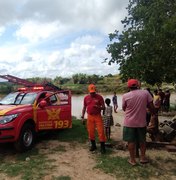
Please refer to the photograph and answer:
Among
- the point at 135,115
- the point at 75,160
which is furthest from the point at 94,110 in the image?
the point at 135,115

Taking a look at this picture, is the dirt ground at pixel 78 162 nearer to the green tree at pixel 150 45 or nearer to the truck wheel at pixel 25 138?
the truck wheel at pixel 25 138

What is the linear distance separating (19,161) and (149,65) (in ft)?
25.1

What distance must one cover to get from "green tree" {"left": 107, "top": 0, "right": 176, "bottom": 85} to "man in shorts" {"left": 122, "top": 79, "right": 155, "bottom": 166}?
3.81m

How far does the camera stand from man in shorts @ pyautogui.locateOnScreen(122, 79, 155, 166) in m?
6.92

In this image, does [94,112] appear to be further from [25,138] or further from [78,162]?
[25,138]

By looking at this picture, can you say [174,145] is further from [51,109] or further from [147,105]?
[51,109]

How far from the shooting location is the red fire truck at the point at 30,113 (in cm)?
809

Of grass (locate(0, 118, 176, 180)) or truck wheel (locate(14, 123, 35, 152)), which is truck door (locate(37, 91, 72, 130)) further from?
grass (locate(0, 118, 176, 180))

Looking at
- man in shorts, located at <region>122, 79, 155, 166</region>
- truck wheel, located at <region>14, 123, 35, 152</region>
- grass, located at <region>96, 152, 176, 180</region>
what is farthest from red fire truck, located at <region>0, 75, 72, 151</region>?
man in shorts, located at <region>122, 79, 155, 166</region>

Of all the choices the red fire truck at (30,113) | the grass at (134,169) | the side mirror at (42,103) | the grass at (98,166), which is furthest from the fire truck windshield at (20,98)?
the grass at (134,169)

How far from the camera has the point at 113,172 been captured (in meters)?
6.73

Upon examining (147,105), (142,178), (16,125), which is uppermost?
(147,105)

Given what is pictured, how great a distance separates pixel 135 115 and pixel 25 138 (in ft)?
10.4

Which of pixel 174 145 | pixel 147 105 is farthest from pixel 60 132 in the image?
pixel 147 105
